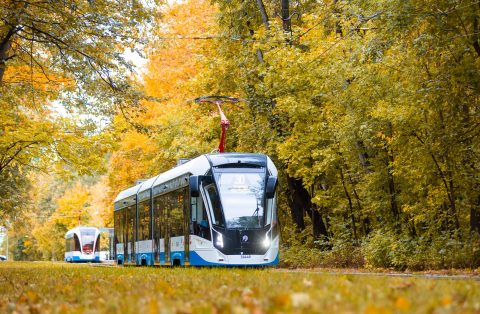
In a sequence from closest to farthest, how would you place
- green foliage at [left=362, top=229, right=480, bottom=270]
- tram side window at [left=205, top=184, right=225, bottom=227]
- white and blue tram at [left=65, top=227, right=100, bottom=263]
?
green foliage at [left=362, top=229, right=480, bottom=270] < tram side window at [left=205, top=184, right=225, bottom=227] < white and blue tram at [left=65, top=227, right=100, bottom=263]

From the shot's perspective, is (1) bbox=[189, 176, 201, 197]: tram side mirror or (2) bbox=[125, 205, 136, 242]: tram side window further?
(2) bbox=[125, 205, 136, 242]: tram side window

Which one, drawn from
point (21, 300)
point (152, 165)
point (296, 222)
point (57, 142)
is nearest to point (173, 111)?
point (152, 165)

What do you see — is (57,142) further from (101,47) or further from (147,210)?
(101,47)

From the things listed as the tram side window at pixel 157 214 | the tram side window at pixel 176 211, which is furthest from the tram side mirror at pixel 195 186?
the tram side window at pixel 157 214

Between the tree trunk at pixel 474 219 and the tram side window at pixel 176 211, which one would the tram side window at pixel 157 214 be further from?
the tree trunk at pixel 474 219

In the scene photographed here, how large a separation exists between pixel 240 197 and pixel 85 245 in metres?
51.1

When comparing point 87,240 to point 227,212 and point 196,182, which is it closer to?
point 196,182

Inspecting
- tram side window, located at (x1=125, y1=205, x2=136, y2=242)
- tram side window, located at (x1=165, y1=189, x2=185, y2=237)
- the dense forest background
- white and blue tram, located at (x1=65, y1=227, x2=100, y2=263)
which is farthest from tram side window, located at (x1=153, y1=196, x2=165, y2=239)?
white and blue tram, located at (x1=65, y1=227, x2=100, y2=263)

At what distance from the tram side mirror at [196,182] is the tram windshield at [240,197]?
0.20 metres

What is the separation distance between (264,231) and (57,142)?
7646 mm

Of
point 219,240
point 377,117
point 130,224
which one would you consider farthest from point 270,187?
point 130,224

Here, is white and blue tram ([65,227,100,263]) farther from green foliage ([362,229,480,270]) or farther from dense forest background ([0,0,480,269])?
green foliage ([362,229,480,270])

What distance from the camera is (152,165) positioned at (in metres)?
40.6

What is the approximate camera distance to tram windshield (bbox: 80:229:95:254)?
68812 mm
